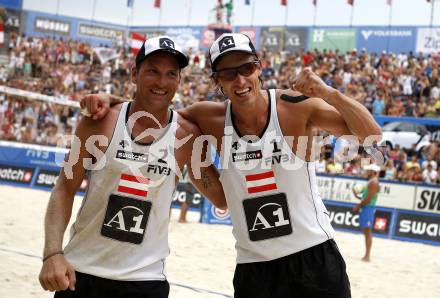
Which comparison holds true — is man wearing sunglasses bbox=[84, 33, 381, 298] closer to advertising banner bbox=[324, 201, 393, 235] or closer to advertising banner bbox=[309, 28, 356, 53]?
advertising banner bbox=[324, 201, 393, 235]

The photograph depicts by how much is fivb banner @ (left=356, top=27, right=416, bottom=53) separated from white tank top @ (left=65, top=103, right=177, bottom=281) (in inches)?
1023

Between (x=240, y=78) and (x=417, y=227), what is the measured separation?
10.2 metres

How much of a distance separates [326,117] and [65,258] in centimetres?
147

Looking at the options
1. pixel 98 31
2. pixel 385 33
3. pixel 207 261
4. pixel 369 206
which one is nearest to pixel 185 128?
pixel 207 261

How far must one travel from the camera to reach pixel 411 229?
40.2 feet

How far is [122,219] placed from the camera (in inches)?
109

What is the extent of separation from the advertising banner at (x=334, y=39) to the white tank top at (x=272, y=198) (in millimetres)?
27549

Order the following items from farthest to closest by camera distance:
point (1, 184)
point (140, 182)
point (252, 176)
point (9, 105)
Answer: point (9, 105) → point (1, 184) → point (252, 176) → point (140, 182)

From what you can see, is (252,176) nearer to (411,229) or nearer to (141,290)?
(141,290)

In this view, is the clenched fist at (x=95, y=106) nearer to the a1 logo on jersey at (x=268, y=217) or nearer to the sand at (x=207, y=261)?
the a1 logo on jersey at (x=268, y=217)

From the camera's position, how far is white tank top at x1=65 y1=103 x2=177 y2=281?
275 centimetres

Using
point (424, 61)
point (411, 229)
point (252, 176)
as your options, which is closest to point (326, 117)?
point (252, 176)

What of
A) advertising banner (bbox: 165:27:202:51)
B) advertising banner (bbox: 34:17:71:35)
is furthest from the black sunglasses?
advertising banner (bbox: 34:17:71:35)

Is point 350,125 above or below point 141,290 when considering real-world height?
above
